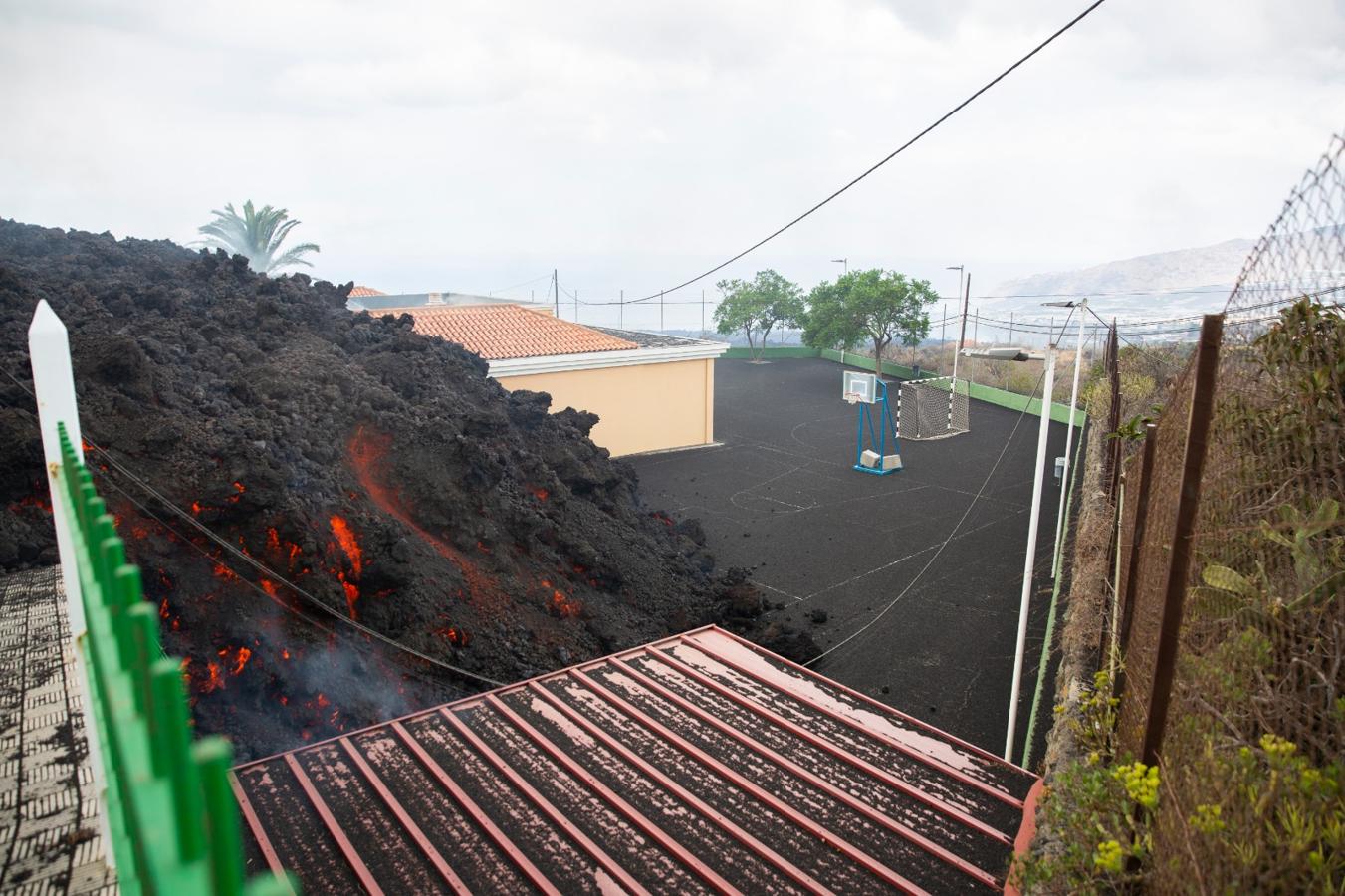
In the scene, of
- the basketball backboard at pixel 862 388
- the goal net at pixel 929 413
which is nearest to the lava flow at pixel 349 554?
the basketball backboard at pixel 862 388

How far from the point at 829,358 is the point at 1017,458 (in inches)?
820

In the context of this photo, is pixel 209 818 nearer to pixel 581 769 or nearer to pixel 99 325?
pixel 581 769

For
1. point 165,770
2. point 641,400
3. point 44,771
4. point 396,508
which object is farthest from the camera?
point 641,400

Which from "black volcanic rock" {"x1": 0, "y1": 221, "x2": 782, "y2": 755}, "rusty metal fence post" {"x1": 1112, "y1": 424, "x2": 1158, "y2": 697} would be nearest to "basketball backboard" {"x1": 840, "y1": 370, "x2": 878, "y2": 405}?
"black volcanic rock" {"x1": 0, "y1": 221, "x2": 782, "y2": 755}

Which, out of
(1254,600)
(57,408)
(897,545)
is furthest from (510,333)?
(1254,600)

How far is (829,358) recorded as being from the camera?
41.7m

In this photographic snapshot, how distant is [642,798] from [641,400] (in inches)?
657

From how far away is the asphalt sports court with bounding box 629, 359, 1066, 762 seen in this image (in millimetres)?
9938

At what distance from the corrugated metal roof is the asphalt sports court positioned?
3.02m

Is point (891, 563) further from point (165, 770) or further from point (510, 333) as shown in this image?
point (165, 770)

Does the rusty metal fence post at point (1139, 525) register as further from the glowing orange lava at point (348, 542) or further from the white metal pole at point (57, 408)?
the glowing orange lava at point (348, 542)

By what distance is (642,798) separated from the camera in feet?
17.7

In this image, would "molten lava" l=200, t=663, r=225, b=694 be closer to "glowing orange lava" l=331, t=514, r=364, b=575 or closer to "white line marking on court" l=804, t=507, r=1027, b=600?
"glowing orange lava" l=331, t=514, r=364, b=575

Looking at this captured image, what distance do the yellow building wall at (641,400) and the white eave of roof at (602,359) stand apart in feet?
0.45
